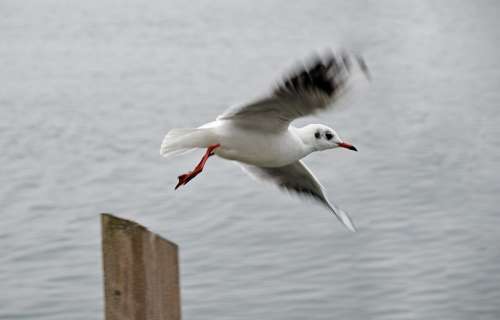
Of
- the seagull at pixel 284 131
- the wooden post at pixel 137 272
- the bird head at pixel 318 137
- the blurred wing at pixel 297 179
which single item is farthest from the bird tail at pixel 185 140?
the wooden post at pixel 137 272

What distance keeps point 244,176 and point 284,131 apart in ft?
16.6

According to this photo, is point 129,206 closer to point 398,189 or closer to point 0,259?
point 0,259

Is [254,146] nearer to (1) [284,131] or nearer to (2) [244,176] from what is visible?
(1) [284,131]

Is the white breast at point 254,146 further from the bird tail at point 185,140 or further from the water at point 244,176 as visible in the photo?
the water at point 244,176

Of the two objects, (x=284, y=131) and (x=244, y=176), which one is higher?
(x=244, y=176)

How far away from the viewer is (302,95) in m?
4.86

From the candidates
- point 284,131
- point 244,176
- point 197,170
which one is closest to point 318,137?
point 284,131

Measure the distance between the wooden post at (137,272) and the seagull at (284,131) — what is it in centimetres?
173

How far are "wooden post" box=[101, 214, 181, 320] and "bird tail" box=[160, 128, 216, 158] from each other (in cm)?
217

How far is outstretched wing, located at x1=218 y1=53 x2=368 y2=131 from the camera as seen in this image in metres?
4.60

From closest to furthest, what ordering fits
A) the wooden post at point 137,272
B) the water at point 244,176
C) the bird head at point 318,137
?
the wooden post at point 137,272 < the bird head at point 318,137 < the water at point 244,176

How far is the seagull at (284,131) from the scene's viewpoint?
15.4 ft

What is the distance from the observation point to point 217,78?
47.4ft

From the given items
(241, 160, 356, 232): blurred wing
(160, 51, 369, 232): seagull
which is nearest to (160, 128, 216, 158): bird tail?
(160, 51, 369, 232): seagull
